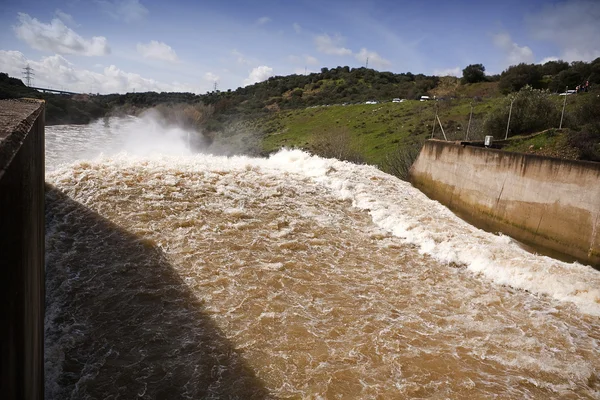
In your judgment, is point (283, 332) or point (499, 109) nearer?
point (283, 332)

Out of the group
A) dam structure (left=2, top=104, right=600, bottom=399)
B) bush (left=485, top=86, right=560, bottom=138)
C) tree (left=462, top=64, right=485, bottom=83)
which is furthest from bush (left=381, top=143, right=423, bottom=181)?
tree (left=462, top=64, right=485, bottom=83)

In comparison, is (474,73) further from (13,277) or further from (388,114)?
(13,277)

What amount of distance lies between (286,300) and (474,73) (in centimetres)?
5659

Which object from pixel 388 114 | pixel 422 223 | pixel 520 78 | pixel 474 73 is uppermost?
pixel 474 73

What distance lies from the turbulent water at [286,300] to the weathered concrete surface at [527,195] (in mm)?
929

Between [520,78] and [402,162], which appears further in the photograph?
[520,78]

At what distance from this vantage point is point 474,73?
53.8m

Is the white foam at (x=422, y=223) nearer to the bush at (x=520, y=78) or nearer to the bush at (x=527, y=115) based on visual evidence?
the bush at (x=527, y=115)

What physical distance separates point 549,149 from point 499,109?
531 centimetres

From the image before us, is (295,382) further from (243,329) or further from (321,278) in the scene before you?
(321,278)

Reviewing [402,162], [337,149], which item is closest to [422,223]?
[402,162]

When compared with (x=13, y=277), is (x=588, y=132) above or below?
above

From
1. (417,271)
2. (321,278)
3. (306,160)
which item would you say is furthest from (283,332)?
(306,160)

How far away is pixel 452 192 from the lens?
1474cm
